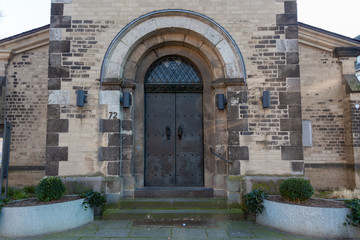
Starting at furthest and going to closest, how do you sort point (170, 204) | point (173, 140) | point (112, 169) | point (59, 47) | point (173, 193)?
point (173, 140) → point (59, 47) → point (173, 193) → point (112, 169) → point (170, 204)

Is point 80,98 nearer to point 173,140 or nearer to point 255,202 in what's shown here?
point 173,140

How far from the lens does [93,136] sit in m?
5.76

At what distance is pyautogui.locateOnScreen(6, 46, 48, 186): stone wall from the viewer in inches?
357

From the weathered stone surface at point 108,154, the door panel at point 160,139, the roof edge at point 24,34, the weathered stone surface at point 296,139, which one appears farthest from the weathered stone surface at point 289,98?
the roof edge at point 24,34

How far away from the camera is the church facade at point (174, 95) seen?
5719 mm

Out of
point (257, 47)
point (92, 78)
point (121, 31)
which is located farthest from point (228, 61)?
point (92, 78)

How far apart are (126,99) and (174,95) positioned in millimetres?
1239

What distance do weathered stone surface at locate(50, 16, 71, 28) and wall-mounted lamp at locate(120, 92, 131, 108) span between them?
6.83ft

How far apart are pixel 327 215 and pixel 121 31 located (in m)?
5.58

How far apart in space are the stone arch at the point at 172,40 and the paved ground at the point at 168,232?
10.3 ft

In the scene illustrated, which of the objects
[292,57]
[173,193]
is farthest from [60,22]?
[292,57]

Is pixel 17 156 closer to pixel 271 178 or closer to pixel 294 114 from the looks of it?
pixel 271 178

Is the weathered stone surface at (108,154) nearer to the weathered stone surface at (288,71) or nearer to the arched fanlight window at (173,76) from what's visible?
the arched fanlight window at (173,76)

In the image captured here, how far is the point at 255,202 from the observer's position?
16.6 feet
